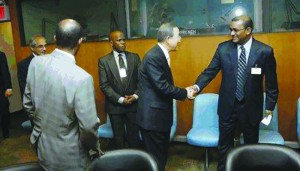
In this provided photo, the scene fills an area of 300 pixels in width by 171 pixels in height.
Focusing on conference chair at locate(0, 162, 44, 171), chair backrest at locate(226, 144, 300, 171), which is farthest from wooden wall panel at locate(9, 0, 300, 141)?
conference chair at locate(0, 162, 44, 171)

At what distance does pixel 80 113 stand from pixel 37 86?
1.13ft

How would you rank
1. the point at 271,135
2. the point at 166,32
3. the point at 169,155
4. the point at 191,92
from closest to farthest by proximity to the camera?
the point at 166,32
the point at 191,92
the point at 271,135
the point at 169,155

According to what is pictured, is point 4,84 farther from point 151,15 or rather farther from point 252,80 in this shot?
point 252,80

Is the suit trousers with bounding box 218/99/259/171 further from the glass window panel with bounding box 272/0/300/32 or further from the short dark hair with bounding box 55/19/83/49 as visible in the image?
the short dark hair with bounding box 55/19/83/49

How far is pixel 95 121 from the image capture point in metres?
2.06

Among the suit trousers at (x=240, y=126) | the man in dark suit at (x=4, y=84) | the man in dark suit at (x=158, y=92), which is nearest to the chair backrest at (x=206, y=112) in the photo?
the suit trousers at (x=240, y=126)

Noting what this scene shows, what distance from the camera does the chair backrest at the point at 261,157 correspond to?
2.05 m

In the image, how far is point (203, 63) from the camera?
423cm

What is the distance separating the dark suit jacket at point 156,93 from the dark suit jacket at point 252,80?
0.47 m

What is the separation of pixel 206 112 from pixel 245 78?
0.90 metres

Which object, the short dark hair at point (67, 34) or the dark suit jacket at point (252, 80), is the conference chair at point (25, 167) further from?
the dark suit jacket at point (252, 80)

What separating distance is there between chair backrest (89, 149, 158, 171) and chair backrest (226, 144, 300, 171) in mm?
531

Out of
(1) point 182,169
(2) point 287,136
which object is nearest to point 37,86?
(1) point 182,169

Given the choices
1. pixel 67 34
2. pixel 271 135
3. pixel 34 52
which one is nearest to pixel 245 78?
pixel 271 135
